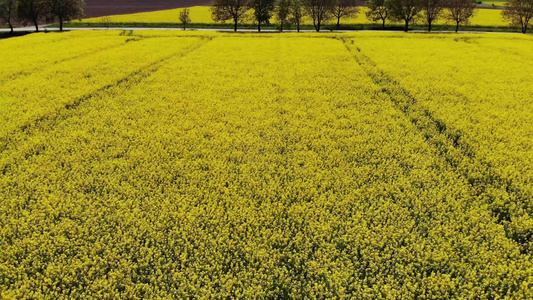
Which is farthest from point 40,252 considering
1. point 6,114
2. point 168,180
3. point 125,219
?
point 6,114

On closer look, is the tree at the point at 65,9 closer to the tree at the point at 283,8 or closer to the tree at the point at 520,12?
the tree at the point at 283,8

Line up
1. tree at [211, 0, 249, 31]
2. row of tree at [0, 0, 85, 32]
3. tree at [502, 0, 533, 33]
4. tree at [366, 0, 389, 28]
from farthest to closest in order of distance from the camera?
tree at [366, 0, 389, 28] < row of tree at [0, 0, 85, 32] < tree at [211, 0, 249, 31] < tree at [502, 0, 533, 33]

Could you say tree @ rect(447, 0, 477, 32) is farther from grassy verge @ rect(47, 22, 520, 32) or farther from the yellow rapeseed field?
the yellow rapeseed field

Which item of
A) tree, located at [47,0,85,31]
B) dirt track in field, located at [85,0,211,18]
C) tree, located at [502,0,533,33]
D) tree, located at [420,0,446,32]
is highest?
dirt track in field, located at [85,0,211,18]

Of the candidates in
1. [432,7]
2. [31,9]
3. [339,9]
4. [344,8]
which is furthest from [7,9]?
[432,7]

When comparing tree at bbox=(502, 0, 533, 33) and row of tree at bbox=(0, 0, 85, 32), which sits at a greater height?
row of tree at bbox=(0, 0, 85, 32)

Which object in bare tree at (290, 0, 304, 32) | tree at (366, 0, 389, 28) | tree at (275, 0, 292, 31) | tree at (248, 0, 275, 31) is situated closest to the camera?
tree at (248, 0, 275, 31)

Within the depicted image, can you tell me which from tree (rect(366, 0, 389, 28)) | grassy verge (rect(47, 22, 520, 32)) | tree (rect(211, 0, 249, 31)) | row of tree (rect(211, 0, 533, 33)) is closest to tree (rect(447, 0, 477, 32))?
row of tree (rect(211, 0, 533, 33))
